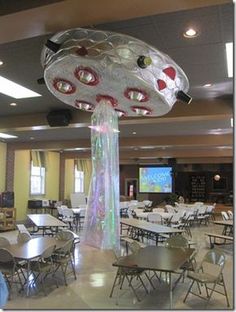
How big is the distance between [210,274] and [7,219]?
867 cm

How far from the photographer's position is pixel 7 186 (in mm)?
13008

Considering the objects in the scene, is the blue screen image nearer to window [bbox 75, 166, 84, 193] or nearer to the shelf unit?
window [bbox 75, 166, 84, 193]

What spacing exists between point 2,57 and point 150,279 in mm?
3890

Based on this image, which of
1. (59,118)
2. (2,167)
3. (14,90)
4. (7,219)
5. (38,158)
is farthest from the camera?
(38,158)

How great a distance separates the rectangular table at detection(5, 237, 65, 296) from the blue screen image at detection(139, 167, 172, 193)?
16.4 m

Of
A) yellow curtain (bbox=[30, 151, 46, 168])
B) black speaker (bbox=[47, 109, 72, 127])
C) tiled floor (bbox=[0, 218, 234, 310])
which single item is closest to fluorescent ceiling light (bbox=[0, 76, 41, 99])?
black speaker (bbox=[47, 109, 72, 127])

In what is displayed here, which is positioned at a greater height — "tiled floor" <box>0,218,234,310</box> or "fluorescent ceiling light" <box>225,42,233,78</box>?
"fluorescent ceiling light" <box>225,42,233,78</box>

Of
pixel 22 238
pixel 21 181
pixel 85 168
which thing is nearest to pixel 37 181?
pixel 21 181

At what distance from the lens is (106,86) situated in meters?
3.38

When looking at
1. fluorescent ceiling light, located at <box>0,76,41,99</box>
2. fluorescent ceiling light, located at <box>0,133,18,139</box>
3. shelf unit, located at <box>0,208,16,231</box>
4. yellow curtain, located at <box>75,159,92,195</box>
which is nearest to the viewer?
fluorescent ceiling light, located at <box>0,76,41,99</box>

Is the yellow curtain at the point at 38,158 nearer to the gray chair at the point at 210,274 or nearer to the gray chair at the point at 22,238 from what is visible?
the gray chair at the point at 22,238

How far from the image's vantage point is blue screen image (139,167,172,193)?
22.0 m

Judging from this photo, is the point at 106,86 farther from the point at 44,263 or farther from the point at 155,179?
the point at 155,179

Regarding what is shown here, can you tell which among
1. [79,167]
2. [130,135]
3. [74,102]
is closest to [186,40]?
[74,102]
